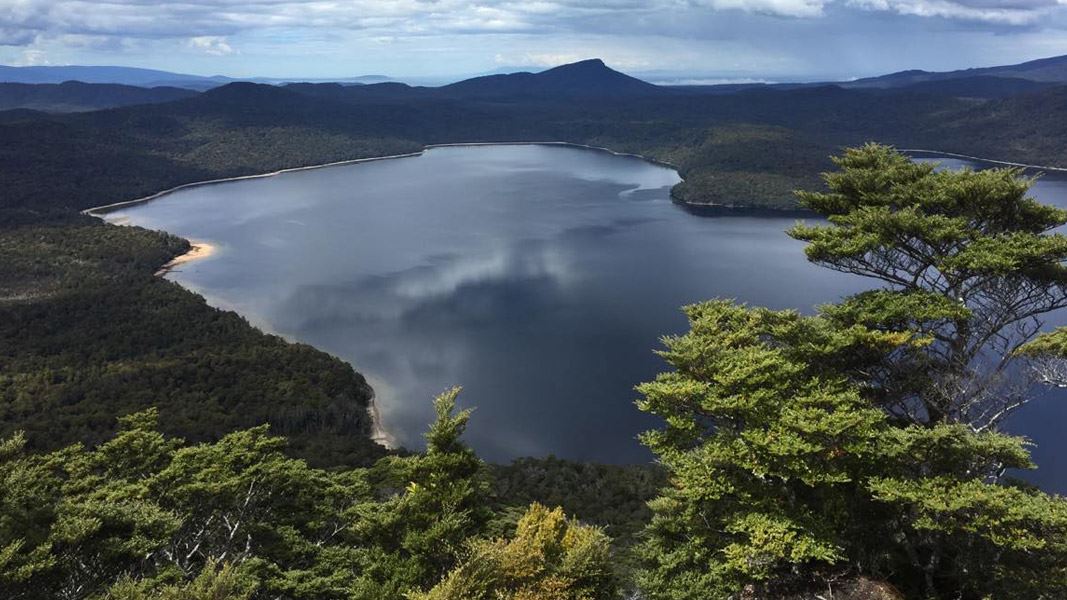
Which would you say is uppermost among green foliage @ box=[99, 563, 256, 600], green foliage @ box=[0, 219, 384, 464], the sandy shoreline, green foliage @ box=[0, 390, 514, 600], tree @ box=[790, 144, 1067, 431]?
tree @ box=[790, 144, 1067, 431]

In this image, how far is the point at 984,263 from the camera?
1243 centimetres

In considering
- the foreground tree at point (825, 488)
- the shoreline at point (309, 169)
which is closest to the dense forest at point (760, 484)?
the foreground tree at point (825, 488)

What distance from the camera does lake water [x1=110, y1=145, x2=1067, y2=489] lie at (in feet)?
137

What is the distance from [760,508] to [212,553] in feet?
41.0

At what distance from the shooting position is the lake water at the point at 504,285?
137ft

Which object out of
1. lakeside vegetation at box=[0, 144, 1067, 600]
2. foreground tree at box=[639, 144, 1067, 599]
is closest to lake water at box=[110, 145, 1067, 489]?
lakeside vegetation at box=[0, 144, 1067, 600]

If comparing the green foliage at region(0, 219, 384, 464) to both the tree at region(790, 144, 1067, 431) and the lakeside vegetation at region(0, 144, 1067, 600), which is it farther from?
the tree at region(790, 144, 1067, 431)

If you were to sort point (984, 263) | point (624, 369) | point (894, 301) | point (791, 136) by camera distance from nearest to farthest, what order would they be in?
point (984, 263) → point (894, 301) → point (624, 369) → point (791, 136)

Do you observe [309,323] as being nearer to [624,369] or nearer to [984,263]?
[624,369]

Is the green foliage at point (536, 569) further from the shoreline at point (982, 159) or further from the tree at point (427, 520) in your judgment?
the shoreline at point (982, 159)

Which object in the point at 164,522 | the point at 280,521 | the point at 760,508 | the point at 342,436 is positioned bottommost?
the point at 342,436

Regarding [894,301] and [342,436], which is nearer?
[894,301]

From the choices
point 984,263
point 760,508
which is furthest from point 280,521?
point 984,263

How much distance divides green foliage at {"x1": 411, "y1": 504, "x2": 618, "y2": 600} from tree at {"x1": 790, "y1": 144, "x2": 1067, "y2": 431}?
23.8 feet
